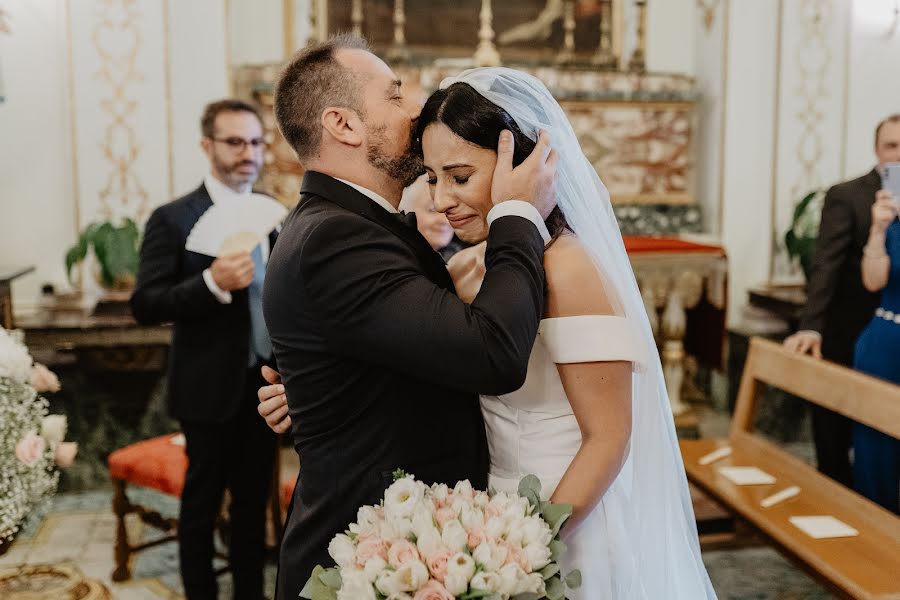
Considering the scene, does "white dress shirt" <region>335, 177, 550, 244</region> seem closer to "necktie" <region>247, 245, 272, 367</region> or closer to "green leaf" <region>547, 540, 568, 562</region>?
"green leaf" <region>547, 540, 568, 562</region>

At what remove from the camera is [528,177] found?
5.68 ft

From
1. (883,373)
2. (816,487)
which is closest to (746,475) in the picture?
(816,487)

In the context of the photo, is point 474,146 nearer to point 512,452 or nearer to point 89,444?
point 512,452

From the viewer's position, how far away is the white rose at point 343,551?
1.50 m

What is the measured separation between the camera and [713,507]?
456 cm

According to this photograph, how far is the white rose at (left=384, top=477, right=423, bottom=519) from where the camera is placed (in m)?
1.49

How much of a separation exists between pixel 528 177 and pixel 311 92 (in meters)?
0.48

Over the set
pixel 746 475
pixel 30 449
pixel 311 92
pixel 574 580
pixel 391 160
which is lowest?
pixel 746 475

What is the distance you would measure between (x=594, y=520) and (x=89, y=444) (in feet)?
13.5

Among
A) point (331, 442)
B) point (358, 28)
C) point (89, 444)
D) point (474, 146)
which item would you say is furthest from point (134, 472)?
point (358, 28)

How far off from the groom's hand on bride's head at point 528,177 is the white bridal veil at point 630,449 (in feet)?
0.38

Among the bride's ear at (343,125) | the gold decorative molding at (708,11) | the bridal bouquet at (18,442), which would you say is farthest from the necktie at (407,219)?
the gold decorative molding at (708,11)

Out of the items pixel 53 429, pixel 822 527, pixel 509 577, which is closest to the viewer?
pixel 509 577

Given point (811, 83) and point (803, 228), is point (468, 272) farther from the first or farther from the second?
point (811, 83)
